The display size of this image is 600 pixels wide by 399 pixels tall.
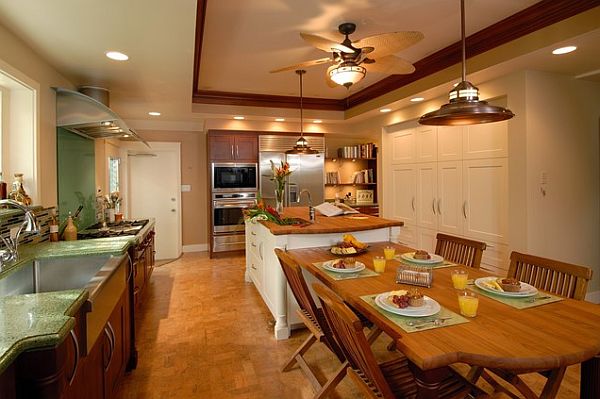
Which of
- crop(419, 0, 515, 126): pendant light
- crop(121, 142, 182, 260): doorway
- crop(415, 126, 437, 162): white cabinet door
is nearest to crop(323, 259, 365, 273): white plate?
crop(419, 0, 515, 126): pendant light

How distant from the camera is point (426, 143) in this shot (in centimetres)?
481

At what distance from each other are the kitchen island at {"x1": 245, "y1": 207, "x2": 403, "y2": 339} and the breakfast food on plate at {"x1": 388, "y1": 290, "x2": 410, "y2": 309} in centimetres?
127

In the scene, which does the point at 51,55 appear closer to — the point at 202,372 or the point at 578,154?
the point at 202,372

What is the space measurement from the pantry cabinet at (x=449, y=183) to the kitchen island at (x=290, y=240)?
4.42 feet

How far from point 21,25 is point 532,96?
413 centimetres

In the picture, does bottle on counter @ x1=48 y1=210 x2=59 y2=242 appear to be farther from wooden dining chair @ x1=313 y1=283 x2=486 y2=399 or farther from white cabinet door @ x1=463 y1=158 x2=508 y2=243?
white cabinet door @ x1=463 y1=158 x2=508 y2=243

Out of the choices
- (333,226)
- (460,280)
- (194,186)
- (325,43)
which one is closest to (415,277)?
(460,280)

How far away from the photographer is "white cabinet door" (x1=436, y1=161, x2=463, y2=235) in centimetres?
425

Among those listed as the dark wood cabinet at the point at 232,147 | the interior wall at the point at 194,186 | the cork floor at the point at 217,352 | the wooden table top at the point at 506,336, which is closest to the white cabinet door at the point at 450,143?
the cork floor at the point at 217,352

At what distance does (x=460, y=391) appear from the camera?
1.47 meters

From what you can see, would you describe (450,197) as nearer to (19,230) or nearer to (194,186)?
(19,230)

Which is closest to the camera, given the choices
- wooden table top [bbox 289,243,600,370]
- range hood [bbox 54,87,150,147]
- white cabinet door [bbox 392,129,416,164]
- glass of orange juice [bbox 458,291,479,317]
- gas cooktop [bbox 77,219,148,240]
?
wooden table top [bbox 289,243,600,370]

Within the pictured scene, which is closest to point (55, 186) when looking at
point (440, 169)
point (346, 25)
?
point (346, 25)

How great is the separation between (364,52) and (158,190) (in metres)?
4.91
